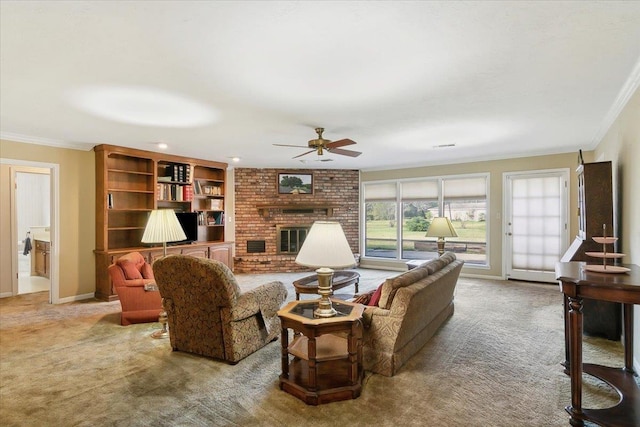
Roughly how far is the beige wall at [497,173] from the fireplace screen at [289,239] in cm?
291

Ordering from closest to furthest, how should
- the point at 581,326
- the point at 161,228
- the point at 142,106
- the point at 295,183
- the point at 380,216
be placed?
1. the point at 581,326
2. the point at 142,106
3. the point at 161,228
4. the point at 295,183
5. the point at 380,216

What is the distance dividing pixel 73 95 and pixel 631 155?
5063 millimetres

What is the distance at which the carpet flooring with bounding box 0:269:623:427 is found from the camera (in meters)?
2.12

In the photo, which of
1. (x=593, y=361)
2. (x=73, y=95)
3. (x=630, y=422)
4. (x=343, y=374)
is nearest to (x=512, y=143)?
(x=593, y=361)

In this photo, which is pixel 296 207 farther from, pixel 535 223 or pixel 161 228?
pixel 535 223

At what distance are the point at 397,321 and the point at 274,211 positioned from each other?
541 cm

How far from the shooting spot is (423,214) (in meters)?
7.34

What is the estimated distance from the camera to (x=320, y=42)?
6.81 ft

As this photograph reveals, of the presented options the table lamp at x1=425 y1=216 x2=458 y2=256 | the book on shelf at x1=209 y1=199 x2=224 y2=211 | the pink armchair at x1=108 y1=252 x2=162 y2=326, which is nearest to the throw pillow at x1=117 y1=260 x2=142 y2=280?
the pink armchair at x1=108 y1=252 x2=162 y2=326

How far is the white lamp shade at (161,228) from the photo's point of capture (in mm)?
3514

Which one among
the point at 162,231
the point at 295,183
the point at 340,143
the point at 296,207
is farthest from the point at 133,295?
the point at 295,183

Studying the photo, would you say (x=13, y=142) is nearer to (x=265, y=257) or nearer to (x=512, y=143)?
(x=265, y=257)

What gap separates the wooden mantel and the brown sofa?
4723 mm

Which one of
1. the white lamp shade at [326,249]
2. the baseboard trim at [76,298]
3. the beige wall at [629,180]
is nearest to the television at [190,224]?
the baseboard trim at [76,298]
